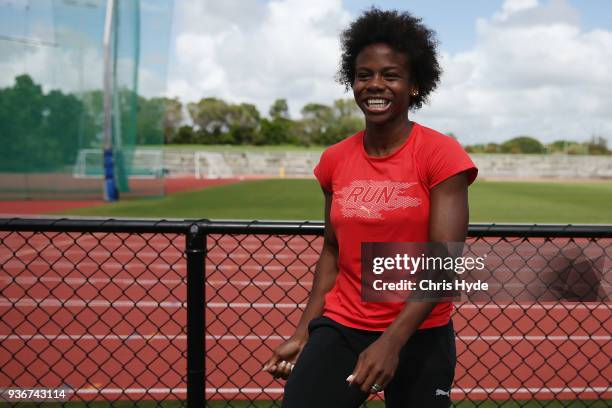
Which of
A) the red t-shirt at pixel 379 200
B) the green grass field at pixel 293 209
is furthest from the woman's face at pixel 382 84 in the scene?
the green grass field at pixel 293 209

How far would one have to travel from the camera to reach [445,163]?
5.73 feet

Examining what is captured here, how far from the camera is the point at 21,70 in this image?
19188 mm

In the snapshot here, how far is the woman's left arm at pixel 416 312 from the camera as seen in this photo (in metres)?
1.70

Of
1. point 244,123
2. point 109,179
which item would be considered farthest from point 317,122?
point 109,179

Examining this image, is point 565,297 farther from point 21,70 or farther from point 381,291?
point 21,70

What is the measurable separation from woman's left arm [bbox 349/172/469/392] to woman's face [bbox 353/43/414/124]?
0.29 metres

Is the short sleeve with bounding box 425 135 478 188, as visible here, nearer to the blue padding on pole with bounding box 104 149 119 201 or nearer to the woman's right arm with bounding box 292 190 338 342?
the woman's right arm with bounding box 292 190 338 342

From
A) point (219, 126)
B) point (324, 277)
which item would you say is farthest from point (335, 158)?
point (219, 126)

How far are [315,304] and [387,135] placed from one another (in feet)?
2.02

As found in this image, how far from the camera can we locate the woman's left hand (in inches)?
66.6

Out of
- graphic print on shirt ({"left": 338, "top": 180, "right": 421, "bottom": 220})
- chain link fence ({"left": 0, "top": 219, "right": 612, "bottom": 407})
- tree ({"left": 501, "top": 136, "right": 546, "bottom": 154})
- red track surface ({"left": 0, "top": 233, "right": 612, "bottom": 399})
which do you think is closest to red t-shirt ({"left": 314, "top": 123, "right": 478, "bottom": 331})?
graphic print on shirt ({"left": 338, "top": 180, "right": 421, "bottom": 220})

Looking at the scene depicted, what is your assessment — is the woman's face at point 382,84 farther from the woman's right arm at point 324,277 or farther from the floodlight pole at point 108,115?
the floodlight pole at point 108,115

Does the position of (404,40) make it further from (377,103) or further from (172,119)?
(172,119)

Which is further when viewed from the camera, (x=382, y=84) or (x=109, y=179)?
(x=109, y=179)
